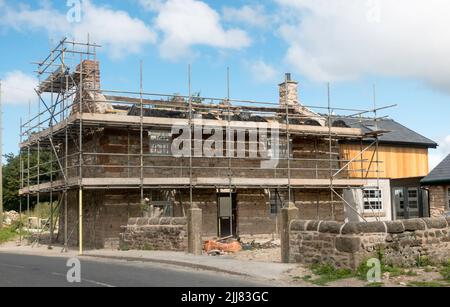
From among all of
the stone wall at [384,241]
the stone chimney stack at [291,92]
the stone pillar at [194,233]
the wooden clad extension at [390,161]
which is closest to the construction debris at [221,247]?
the stone pillar at [194,233]

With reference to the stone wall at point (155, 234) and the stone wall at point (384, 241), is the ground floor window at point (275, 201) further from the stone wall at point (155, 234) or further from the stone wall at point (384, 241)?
the stone wall at point (384, 241)

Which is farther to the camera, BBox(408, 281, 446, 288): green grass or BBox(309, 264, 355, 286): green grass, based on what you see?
BBox(309, 264, 355, 286): green grass

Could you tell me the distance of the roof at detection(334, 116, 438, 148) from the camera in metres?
33.7

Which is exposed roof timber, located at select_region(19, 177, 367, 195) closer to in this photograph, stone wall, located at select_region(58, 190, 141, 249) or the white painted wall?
stone wall, located at select_region(58, 190, 141, 249)

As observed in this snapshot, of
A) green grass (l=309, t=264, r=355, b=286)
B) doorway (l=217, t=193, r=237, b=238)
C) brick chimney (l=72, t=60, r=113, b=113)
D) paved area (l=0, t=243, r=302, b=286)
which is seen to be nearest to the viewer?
green grass (l=309, t=264, r=355, b=286)

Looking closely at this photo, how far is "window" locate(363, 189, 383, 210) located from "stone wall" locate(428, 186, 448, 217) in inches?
230

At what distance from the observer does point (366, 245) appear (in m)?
13.3

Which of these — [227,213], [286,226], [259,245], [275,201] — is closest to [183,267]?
[286,226]

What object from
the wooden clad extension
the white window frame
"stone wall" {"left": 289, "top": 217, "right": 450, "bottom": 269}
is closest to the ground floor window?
the wooden clad extension

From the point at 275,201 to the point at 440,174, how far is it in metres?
7.70

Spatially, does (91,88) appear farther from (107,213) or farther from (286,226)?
(286,226)

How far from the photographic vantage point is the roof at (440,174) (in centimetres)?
2600

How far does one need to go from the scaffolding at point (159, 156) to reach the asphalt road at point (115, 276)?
639 centimetres
